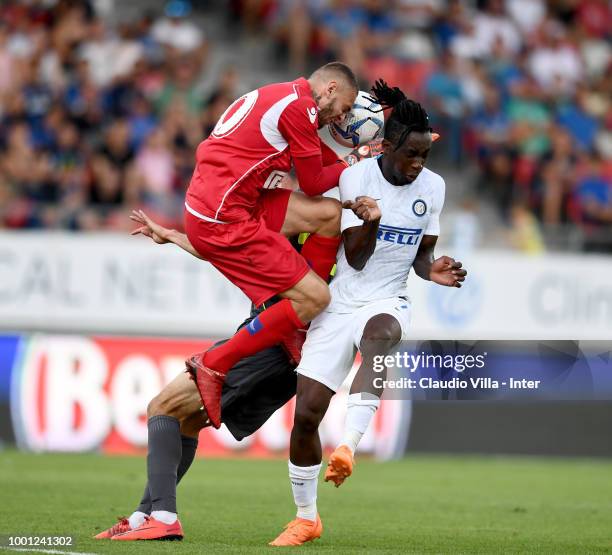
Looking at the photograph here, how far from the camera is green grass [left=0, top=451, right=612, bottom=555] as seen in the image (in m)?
7.44

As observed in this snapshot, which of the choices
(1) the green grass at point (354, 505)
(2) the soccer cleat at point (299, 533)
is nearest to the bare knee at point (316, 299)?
(2) the soccer cleat at point (299, 533)

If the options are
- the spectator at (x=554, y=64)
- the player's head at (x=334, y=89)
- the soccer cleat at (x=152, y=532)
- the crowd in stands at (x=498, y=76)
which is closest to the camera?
the soccer cleat at (x=152, y=532)

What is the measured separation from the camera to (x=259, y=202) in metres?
7.42

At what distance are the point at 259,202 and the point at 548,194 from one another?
1062 centimetres

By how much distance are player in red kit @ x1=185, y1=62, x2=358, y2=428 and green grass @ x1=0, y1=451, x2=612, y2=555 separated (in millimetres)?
1192

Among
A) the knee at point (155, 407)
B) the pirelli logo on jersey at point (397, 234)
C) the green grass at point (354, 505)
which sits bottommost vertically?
the green grass at point (354, 505)

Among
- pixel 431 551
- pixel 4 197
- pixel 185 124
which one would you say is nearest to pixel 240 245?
pixel 431 551

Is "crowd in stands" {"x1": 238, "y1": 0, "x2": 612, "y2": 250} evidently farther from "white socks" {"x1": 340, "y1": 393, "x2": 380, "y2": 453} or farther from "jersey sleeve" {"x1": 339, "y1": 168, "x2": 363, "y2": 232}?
"white socks" {"x1": 340, "y1": 393, "x2": 380, "y2": 453}

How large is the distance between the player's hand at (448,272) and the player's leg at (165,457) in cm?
153

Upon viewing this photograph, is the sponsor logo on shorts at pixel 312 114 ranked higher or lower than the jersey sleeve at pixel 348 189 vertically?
higher

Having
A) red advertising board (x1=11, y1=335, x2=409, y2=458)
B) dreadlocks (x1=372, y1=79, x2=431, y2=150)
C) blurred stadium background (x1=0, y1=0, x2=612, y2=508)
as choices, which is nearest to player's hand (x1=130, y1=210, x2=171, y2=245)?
dreadlocks (x1=372, y1=79, x2=431, y2=150)

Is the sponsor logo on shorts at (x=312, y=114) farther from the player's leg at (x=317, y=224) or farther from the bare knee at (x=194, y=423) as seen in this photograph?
the bare knee at (x=194, y=423)

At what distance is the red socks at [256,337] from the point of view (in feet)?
23.6

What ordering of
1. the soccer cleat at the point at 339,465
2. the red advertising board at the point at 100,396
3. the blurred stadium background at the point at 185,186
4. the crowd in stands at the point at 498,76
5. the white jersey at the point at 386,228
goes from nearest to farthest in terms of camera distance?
1. the soccer cleat at the point at 339,465
2. the white jersey at the point at 386,228
3. the red advertising board at the point at 100,396
4. the blurred stadium background at the point at 185,186
5. the crowd in stands at the point at 498,76
